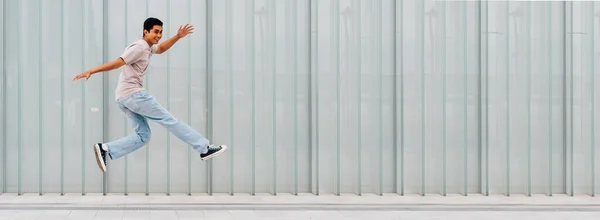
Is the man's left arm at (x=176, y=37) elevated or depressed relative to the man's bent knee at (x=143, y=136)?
elevated

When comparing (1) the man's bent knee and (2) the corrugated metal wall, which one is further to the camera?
(2) the corrugated metal wall

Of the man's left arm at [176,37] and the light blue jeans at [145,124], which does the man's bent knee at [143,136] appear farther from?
the man's left arm at [176,37]

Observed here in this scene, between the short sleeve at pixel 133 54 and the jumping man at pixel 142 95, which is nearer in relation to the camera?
the short sleeve at pixel 133 54

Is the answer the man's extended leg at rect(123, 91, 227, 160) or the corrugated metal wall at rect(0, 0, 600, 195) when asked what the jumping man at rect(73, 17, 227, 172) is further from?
the corrugated metal wall at rect(0, 0, 600, 195)

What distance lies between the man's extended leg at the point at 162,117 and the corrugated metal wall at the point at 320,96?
228 centimetres

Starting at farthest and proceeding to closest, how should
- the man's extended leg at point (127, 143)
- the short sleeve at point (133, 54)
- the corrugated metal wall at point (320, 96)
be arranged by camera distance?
1. the corrugated metal wall at point (320, 96)
2. the man's extended leg at point (127, 143)
3. the short sleeve at point (133, 54)

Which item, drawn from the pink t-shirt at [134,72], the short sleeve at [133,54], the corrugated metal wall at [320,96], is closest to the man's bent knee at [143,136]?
the pink t-shirt at [134,72]

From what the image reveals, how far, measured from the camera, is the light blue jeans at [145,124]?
7074 millimetres

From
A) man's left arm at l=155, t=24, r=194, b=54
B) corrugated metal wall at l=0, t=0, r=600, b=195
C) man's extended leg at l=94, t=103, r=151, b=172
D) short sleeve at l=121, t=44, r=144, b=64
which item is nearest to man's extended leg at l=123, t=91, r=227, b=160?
man's extended leg at l=94, t=103, r=151, b=172

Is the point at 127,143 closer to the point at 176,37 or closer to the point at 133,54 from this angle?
the point at 133,54

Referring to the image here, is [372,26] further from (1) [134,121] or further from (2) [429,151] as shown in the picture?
(1) [134,121]

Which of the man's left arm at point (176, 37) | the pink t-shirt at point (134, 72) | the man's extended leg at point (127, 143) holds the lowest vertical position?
the man's extended leg at point (127, 143)

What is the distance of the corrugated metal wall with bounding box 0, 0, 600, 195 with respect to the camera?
9.35 meters

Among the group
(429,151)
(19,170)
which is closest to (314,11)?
(429,151)
